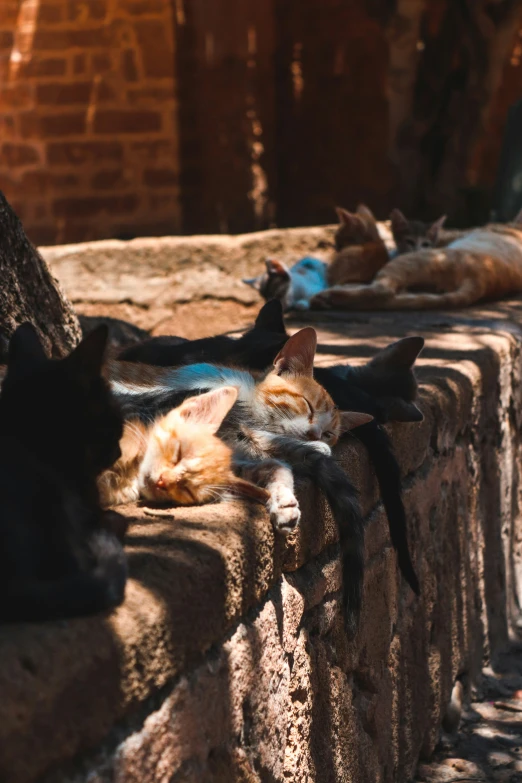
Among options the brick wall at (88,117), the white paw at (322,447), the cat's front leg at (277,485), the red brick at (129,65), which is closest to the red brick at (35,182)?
the brick wall at (88,117)

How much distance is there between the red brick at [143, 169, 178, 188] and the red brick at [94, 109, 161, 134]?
443 mm

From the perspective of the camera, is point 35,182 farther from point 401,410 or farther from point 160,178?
point 401,410

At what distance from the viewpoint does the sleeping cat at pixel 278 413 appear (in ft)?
7.89

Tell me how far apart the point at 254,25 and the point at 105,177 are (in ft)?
7.35

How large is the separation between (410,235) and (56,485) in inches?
221

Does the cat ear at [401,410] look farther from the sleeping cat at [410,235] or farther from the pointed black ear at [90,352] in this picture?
the sleeping cat at [410,235]

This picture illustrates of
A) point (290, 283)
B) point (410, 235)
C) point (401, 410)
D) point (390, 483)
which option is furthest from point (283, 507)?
point (410, 235)

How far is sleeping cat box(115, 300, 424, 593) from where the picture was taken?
2.89 meters

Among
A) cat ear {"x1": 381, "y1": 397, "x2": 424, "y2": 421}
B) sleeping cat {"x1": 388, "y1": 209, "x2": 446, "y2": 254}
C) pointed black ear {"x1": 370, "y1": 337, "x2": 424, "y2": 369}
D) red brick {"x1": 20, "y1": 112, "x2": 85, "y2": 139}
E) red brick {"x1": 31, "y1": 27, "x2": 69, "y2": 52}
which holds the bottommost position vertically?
cat ear {"x1": 381, "y1": 397, "x2": 424, "y2": 421}

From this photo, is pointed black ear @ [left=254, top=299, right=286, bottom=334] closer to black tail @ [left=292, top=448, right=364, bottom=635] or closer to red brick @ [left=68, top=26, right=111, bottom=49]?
black tail @ [left=292, top=448, right=364, bottom=635]

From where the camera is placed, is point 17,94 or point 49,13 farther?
point 17,94

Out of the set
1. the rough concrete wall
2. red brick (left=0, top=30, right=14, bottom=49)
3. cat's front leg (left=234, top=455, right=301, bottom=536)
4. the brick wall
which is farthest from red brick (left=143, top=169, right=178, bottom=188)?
cat's front leg (left=234, top=455, right=301, bottom=536)

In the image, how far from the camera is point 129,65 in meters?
10.7

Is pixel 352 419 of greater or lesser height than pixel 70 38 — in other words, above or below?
below
